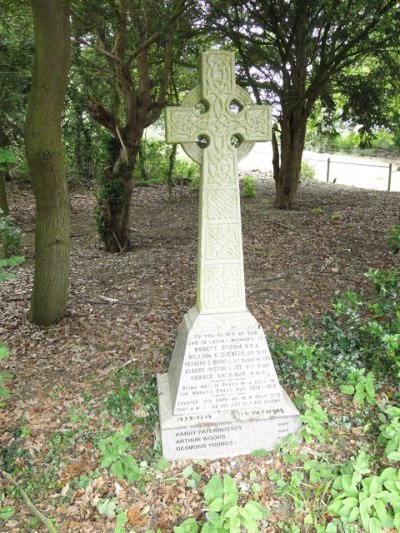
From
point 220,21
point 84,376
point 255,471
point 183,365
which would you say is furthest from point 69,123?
point 255,471

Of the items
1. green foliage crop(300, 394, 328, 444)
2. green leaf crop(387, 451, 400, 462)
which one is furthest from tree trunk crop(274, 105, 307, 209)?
green leaf crop(387, 451, 400, 462)

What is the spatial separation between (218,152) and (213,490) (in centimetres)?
240

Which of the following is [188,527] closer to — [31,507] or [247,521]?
[247,521]

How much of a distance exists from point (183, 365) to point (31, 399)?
5.05 feet

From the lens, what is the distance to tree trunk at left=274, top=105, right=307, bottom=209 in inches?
376

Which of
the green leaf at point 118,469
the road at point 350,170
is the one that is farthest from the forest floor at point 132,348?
the road at point 350,170

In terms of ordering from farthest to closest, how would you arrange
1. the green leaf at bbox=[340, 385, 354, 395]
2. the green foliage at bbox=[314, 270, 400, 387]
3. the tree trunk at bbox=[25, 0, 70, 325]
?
the tree trunk at bbox=[25, 0, 70, 325]
the green foliage at bbox=[314, 270, 400, 387]
the green leaf at bbox=[340, 385, 354, 395]

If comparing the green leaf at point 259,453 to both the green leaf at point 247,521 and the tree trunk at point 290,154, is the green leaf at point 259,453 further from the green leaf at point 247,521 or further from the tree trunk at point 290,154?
the tree trunk at point 290,154

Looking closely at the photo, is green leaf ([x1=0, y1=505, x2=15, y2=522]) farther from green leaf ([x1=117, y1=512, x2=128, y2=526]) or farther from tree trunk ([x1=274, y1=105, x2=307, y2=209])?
tree trunk ([x1=274, y1=105, x2=307, y2=209])

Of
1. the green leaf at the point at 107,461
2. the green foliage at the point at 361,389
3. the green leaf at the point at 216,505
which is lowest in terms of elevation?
the green leaf at the point at 216,505

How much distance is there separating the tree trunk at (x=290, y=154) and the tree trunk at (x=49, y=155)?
255 inches

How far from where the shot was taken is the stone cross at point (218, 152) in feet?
10.1

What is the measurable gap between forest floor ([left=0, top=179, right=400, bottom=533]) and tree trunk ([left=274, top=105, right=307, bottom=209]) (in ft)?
4.22

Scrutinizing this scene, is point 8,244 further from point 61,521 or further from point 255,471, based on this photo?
point 255,471
